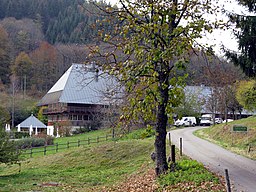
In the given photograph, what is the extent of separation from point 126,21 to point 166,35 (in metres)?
1.91

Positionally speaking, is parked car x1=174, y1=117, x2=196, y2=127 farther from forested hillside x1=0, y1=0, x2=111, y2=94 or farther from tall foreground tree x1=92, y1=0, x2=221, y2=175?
tall foreground tree x1=92, y1=0, x2=221, y2=175

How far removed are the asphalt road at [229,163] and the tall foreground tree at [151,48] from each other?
348cm

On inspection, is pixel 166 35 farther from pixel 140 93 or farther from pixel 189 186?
pixel 189 186

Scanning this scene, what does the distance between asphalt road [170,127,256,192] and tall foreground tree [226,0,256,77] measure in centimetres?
442

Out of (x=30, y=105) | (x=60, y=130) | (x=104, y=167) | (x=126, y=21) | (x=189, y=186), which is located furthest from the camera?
(x=30, y=105)

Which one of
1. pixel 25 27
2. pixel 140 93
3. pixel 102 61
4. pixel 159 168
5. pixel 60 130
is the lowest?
pixel 60 130

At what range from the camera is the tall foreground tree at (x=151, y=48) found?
1248cm

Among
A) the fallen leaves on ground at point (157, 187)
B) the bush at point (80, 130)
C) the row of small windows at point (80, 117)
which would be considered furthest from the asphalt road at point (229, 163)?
the row of small windows at point (80, 117)

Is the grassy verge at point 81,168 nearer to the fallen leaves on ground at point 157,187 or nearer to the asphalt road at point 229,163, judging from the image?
the fallen leaves on ground at point 157,187

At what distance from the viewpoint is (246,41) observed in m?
17.6

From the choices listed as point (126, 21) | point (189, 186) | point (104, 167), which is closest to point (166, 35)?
point (126, 21)

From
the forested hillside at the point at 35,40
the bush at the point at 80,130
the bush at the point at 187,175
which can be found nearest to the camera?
the bush at the point at 187,175

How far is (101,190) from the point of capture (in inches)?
597

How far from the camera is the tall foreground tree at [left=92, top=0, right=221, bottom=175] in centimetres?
1248
